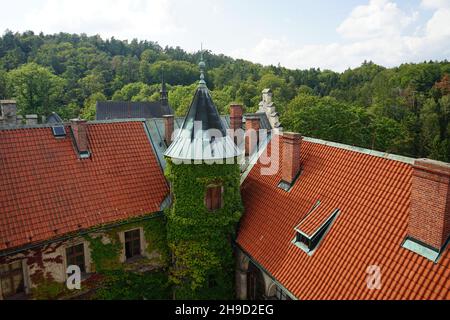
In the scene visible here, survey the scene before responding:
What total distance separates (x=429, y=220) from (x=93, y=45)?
493 feet

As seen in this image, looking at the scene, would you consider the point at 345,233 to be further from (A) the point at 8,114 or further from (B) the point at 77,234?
(A) the point at 8,114

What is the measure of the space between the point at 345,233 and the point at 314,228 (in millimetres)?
1067

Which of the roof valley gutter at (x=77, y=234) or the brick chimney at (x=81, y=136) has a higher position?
the brick chimney at (x=81, y=136)

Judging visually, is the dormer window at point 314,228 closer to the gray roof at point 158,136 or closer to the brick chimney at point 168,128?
the gray roof at point 158,136

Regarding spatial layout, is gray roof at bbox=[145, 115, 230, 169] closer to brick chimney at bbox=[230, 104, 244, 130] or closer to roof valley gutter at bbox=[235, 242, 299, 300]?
brick chimney at bbox=[230, 104, 244, 130]

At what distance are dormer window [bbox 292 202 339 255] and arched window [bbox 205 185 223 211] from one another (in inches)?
154

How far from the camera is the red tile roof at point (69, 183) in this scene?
13.3m

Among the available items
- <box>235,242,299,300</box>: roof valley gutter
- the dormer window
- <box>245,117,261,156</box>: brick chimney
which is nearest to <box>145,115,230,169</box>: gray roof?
<box>245,117,261,156</box>: brick chimney

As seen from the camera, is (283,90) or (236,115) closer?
(236,115)

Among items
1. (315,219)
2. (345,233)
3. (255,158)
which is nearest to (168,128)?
(255,158)

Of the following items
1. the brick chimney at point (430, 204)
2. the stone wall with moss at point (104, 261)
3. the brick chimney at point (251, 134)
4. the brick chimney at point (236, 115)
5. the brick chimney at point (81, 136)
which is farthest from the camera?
the brick chimney at point (236, 115)

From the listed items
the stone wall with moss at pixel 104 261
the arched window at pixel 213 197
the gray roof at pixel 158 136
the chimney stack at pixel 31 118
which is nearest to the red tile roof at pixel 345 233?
the arched window at pixel 213 197

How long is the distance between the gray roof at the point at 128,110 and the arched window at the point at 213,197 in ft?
128

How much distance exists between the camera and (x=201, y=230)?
14922 mm
